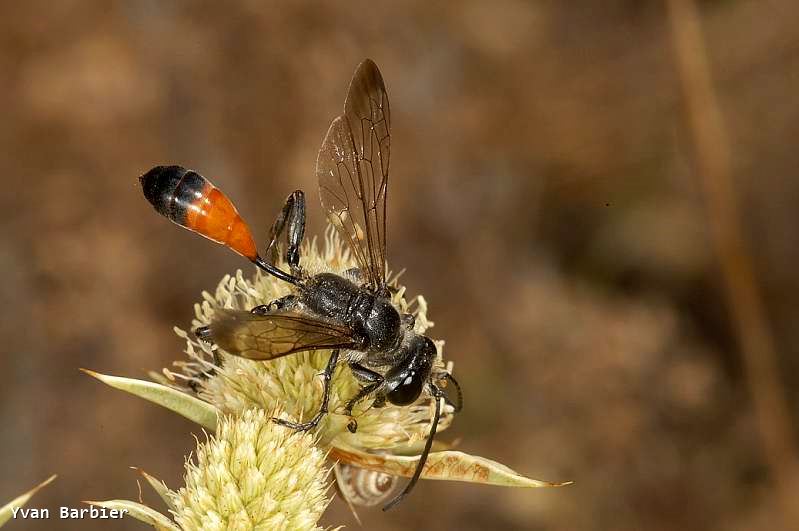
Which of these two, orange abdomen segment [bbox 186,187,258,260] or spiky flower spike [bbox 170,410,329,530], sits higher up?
orange abdomen segment [bbox 186,187,258,260]

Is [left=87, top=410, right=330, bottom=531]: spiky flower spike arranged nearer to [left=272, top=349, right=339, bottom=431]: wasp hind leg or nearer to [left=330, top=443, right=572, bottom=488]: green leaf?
[left=272, top=349, right=339, bottom=431]: wasp hind leg

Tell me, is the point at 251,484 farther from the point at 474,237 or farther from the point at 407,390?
the point at 474,237

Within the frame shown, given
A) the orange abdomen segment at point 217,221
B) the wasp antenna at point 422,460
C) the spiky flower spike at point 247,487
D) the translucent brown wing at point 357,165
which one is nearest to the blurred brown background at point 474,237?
the translucent brown wing at point 357,165

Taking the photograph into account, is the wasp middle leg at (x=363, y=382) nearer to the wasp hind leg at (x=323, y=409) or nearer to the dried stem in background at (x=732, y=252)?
the wasp hind leg at (x=323, y=409)

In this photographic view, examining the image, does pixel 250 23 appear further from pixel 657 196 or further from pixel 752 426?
pixel 752 426

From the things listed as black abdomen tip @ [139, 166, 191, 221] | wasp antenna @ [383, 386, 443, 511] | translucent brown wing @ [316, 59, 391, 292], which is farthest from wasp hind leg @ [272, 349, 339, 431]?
black abdomen tip @ [139, 166, 191, 221]

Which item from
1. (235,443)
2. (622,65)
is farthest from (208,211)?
(622,65)
